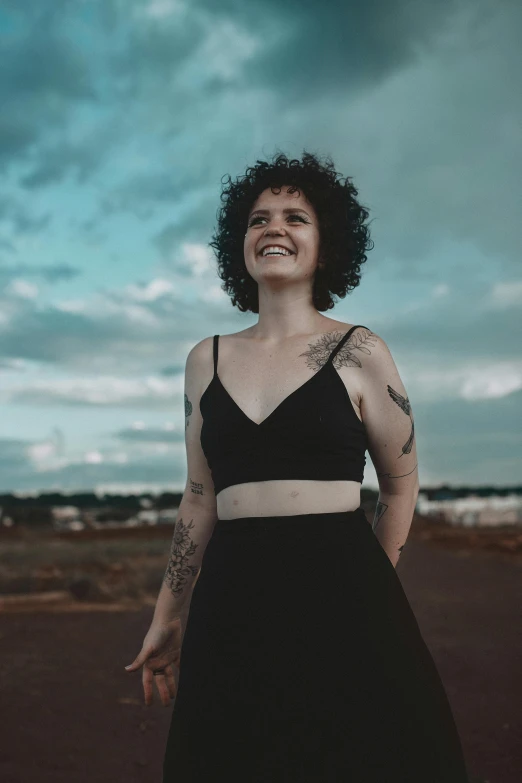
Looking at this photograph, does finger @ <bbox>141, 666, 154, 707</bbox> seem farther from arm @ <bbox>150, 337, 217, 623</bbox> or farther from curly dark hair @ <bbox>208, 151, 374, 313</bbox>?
curly dark hair @ <bbox>208, 151, 374, 313</bbox>

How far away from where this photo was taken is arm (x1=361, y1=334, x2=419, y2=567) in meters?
2.43

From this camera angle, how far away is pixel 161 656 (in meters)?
2.64

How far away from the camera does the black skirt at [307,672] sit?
6.70 feet

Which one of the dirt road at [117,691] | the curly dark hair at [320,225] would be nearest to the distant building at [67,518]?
the dirt road at [117,691]

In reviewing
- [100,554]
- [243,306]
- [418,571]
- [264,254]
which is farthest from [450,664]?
[100,554]

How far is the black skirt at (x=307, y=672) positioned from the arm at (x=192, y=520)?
347 millimetres

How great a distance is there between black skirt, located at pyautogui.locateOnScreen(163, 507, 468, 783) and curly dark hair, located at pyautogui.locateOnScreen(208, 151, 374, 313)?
1.02 metres

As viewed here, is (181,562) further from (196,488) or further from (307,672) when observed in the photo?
(307,672)

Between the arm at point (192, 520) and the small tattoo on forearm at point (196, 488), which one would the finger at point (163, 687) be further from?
the small tattoo on forearm at point (196, 488)

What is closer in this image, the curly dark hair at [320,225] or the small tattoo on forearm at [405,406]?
the small tattoo on forearm at [405,406]

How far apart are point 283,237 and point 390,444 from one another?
0.78 meters

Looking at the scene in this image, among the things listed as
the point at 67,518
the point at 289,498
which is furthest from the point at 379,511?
the point at 67,518

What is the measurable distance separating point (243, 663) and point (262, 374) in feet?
2.84

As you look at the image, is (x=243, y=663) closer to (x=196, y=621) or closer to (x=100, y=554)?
(x=196, y=621)
